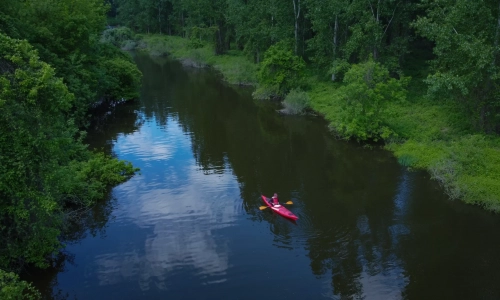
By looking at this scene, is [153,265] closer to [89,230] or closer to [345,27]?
[89,230]

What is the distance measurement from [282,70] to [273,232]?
71.2ft

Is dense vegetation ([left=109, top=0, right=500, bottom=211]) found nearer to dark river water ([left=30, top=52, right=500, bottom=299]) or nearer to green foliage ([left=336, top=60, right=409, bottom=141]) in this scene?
green foliage ([left=336, top=60, right=409, bottom=141])

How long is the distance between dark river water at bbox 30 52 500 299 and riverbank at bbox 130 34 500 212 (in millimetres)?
682

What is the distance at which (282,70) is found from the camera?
Result: 1411 inches

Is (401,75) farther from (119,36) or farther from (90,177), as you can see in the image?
(119,36)

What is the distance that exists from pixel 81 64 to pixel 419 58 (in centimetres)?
2872

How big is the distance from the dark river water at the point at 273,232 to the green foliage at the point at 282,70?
34.5 ft

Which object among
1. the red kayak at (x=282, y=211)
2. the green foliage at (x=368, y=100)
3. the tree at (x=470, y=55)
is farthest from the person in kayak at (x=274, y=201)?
the tree at (x=470, y=55)

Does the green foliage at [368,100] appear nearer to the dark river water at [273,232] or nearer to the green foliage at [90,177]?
the dark river water at [273,232]

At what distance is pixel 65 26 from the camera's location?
89.9 feet

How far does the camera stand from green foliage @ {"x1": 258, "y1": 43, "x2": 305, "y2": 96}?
3538 cm

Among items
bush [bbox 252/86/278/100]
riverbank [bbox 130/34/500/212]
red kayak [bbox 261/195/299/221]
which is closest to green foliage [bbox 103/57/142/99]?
bush [bbox 252/86/278/100]

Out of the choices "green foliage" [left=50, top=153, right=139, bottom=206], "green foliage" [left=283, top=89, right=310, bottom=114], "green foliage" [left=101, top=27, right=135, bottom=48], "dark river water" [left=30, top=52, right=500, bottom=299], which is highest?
"green foliage" [left=101, top=27, right=135, bottom=48]

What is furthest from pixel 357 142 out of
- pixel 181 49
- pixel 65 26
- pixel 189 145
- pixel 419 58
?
pixel 181 49
